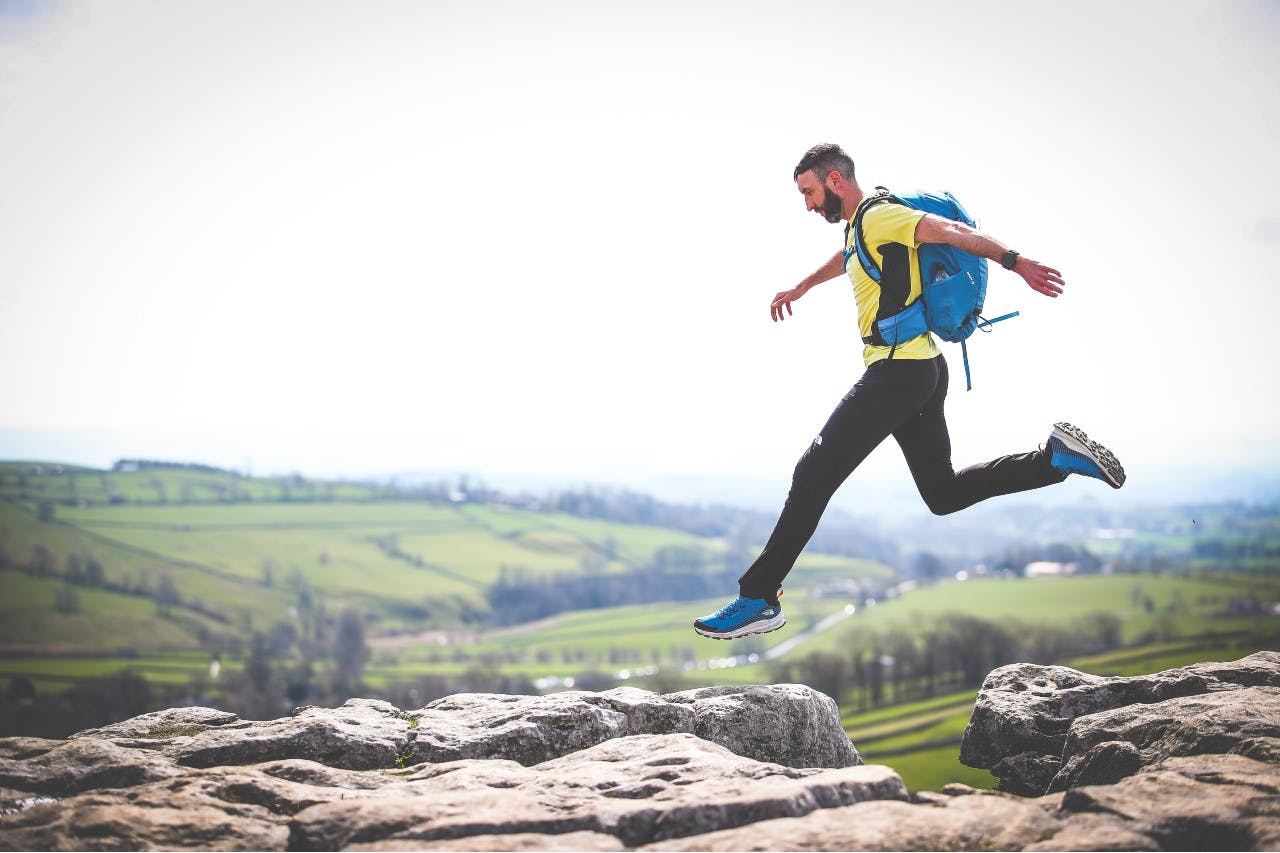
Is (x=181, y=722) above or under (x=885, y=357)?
under

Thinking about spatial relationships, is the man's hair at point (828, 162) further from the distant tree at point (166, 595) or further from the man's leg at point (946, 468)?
the distant tree at point (166, 595)

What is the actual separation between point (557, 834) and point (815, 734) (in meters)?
3.78

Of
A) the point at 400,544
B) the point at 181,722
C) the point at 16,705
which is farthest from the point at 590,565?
the point at 181,722

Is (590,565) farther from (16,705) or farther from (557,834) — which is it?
(557,834)

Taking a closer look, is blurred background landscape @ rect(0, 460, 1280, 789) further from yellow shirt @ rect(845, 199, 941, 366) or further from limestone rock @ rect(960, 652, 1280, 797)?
yellow shirt @ rect(845, 199, 941, 366)

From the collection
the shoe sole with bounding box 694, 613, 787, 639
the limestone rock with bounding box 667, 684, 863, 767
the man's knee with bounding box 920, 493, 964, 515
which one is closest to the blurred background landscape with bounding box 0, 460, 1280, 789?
the limestone rock with bounding box 667, 684, 863, 767

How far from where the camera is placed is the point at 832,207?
7.34 m

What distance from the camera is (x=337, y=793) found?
5418 millimetres

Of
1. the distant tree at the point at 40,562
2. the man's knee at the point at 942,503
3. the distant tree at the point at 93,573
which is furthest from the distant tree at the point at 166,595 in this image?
the man's knee at the point at 942,503

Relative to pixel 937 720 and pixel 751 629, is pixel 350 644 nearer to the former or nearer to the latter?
pixel 937 720

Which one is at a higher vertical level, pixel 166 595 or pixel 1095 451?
pixel 1095 451

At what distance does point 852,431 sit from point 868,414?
0.19 meters

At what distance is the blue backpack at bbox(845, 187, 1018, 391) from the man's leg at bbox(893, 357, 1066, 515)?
57cm

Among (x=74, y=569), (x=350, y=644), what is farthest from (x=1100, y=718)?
(x=74, y=569)
